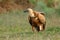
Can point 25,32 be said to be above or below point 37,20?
below

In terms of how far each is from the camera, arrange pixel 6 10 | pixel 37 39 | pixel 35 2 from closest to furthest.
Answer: pixel 37 39, pixel 6 10, pixel 35 2

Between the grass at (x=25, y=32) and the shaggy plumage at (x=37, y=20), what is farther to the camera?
the shaggy plumage at (x=37, y=20)

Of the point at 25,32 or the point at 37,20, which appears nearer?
the point at 37,20

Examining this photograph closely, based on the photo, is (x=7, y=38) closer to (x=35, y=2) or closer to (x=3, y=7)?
(x=3, y=7)

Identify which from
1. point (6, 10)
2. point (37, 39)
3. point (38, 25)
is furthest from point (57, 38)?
point (6, 10)

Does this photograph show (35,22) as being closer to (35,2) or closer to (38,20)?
(38,20)

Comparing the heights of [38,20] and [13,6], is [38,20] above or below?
above

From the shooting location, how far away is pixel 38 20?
1088cm

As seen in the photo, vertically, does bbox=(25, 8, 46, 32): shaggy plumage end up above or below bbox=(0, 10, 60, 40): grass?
above

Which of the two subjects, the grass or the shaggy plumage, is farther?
the shaggy plumage

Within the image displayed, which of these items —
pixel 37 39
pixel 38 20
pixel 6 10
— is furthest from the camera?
pixel 6 10

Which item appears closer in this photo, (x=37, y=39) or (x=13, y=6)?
(x=37, y=39)

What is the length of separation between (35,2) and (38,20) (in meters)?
12.9

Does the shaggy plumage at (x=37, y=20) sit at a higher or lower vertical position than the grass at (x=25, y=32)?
higher
